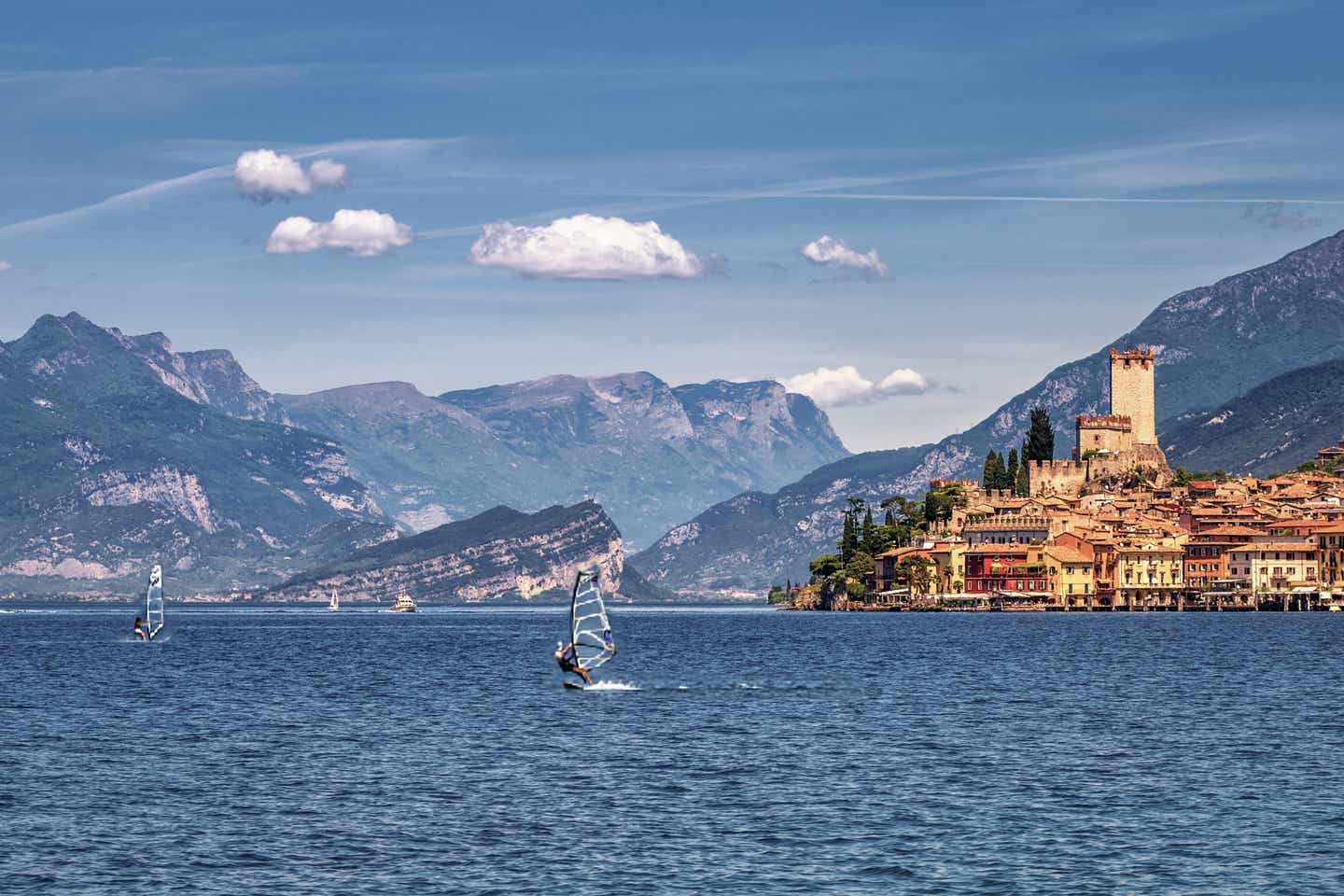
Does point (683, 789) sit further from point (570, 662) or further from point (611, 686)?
point (611, 686)

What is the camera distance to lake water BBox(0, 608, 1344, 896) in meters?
61.8

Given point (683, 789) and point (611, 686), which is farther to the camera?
point (611, 686)

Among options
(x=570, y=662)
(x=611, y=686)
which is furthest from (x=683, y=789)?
(x=611, y=686)

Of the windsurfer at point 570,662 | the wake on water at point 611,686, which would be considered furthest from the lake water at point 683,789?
the windsurfer at point 570,662

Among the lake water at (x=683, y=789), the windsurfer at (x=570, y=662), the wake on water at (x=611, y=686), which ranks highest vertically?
the windsurfer at (x=570, y=662)

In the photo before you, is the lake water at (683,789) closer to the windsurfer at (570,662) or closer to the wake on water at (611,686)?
the wake on water at (611,686)

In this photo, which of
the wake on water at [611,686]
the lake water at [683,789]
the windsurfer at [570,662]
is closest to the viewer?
the lake water at [683,789]

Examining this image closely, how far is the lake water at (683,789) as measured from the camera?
61750mm

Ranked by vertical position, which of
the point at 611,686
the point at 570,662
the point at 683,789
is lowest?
the point at 683,789

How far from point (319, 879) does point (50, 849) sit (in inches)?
438

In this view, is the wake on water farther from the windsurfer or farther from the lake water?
the lake water

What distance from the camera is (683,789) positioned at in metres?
79.8

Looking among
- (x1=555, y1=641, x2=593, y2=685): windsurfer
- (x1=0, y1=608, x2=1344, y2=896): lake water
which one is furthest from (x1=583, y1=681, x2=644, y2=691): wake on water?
(x1=0, y1=608, x2=1344, y2=896): lake water

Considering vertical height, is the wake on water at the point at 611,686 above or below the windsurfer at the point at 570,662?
below
